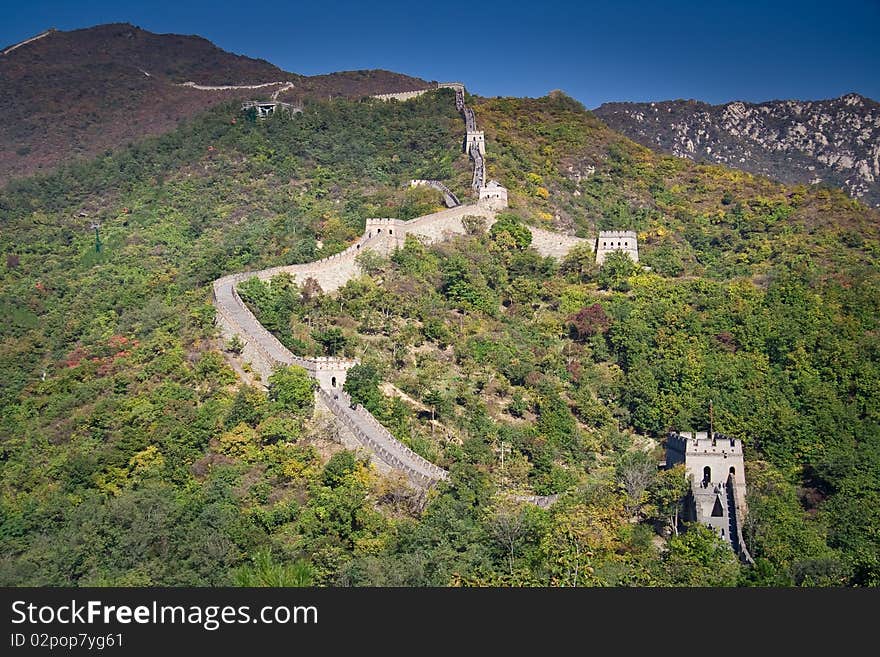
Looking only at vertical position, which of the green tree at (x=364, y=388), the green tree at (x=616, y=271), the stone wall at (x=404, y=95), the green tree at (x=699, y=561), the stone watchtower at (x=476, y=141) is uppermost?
the stone wall at (x=404, y=95)

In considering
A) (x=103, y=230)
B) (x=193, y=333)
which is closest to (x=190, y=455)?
(x=193, y=333)

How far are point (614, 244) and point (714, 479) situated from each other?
25.1 metres

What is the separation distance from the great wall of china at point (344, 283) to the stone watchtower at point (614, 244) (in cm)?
104

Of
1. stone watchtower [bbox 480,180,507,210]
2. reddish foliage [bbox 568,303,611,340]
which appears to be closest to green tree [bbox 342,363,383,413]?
reddish foliage [bbox 568,303,611,340]

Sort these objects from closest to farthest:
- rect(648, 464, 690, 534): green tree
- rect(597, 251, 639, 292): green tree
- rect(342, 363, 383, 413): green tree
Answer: rect(648, 464, 690, 534): green tree < rect(342, 363, 383, 413): green tree < rect(597, 251, 639, 292): green tree

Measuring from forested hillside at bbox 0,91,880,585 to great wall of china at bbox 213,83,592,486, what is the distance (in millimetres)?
707

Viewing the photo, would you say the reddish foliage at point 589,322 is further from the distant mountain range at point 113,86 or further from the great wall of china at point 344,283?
the distant mountain range at point 113,86

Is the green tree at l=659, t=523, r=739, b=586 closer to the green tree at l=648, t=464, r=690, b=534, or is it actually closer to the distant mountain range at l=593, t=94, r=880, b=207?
the green tree at l=648, t=464, r=690, b=534

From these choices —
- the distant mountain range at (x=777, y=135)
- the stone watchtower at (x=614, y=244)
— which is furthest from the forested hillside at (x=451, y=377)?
the distant mountain range at (x=777, y=135)

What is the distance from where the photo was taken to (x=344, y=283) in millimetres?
48562

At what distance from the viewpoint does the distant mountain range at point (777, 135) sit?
114438mm

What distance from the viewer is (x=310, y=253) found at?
50156 mm

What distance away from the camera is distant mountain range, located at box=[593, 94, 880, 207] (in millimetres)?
114438

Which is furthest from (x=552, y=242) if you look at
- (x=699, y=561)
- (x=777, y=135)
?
(x=777, y=135)
